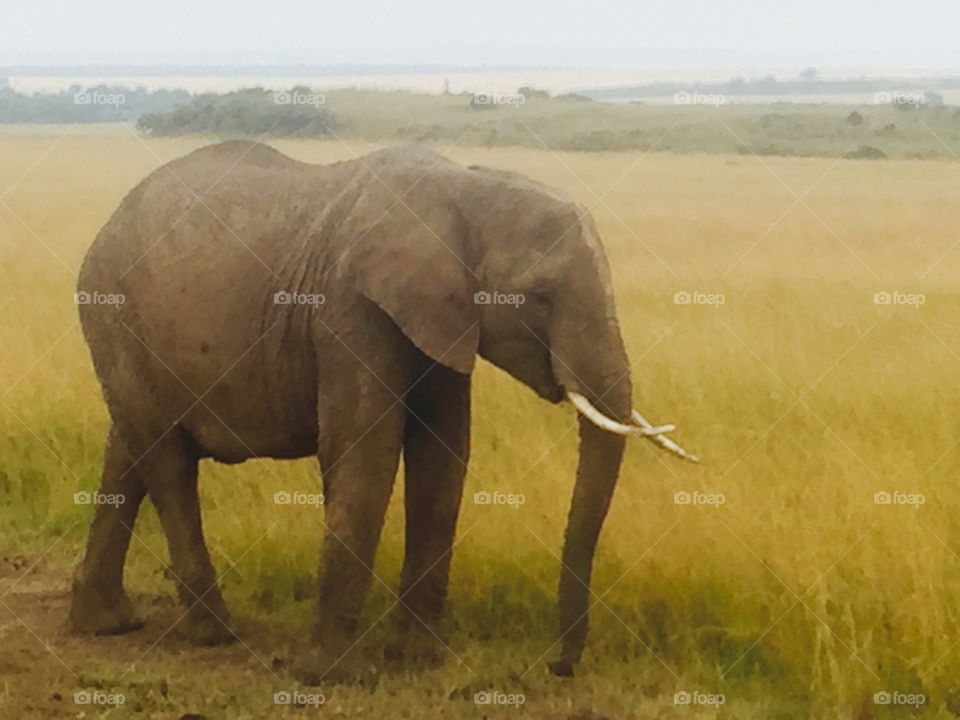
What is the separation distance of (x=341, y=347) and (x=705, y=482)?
3.47 feet

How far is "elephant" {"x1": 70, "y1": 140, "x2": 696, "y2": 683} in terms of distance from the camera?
10.8ft

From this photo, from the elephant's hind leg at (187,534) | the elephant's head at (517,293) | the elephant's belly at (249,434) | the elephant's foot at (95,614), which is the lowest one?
the elephant's foot at (95,614)

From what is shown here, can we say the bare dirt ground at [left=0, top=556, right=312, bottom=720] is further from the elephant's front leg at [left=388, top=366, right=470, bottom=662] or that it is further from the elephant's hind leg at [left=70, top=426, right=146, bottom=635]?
the elephant's front leg at [left=388, top=366, right=470, bottom=662]

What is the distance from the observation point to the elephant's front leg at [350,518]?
3.34 m

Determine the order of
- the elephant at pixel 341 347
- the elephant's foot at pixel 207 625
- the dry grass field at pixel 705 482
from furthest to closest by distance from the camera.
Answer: the elephant's foot at pixel 207 625
the dry grass field at pixel 705 482
the elephant at pixel 341 347

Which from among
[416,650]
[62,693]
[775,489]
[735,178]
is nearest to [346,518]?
[416,650]

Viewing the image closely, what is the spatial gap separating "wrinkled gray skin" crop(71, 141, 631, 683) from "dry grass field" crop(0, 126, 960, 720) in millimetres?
156

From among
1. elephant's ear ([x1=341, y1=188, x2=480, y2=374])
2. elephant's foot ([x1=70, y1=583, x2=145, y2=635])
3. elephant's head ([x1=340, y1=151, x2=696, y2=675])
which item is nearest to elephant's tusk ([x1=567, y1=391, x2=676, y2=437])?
elephant's head ([x1=340, y1=151, x2=696, y2=675])

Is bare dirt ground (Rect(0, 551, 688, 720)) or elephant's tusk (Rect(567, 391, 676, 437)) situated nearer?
elephant's tusk (Rect(567, 391, 676, 437))

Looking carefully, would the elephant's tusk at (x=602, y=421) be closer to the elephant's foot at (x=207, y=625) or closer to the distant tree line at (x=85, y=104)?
the elephant's foot at (x=207, y=625)

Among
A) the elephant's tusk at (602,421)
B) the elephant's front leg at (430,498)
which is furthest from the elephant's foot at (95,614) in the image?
the elephant's tusk at (602,421)

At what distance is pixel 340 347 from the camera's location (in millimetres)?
3324

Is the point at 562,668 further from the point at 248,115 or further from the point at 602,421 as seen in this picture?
the point at 248,115

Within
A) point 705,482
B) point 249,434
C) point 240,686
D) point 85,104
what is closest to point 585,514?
point 705,482
